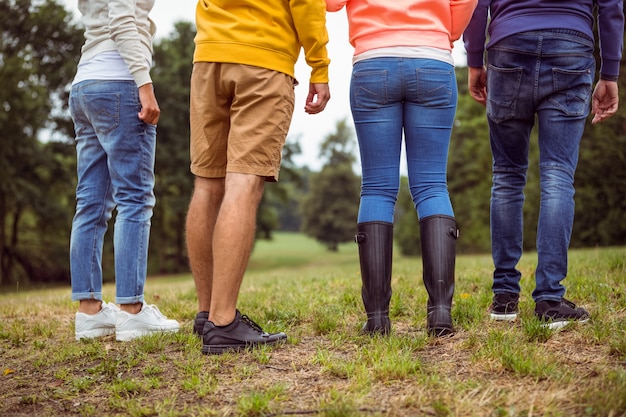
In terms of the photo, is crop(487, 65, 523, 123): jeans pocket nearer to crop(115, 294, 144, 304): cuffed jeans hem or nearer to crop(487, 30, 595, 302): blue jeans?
crop(487, 30, 595, 302): blue jeans

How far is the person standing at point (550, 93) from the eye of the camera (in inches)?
131

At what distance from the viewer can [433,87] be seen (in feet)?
10.4

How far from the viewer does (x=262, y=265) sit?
38.8m

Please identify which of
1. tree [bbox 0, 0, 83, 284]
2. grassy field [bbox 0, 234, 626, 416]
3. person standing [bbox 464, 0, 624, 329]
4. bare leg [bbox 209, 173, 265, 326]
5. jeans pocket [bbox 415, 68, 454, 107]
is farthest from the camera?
tree [bbox 0, 0, 83, 284]

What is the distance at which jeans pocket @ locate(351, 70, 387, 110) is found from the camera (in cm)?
317

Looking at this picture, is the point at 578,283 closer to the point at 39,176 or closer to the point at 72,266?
the point at 72,266

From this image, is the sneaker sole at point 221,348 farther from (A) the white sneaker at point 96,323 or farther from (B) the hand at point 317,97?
(B) the hand at point 317,97

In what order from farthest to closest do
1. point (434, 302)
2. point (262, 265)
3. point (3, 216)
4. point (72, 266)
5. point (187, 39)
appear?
point (262, 265) → point (187, 39) → point (3, 216) → point (72, 266) → point (434, 302)

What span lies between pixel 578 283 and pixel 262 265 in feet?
115

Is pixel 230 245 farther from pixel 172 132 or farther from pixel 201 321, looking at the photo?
pixel 172 132

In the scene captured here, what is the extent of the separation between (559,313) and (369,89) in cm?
159

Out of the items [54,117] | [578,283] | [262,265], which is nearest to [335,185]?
[262,265]

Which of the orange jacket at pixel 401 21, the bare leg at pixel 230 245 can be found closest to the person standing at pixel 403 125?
the orange jacket at pixel 401 21

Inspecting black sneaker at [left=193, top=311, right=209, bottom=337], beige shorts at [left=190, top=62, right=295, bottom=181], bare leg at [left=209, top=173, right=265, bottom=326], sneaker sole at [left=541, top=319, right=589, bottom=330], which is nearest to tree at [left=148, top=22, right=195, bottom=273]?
black sneaker at [left=193, top=311, right=209, bottom=337]
